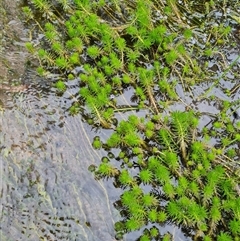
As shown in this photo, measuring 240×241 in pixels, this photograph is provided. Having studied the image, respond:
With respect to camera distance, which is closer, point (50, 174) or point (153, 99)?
point (50, 174)

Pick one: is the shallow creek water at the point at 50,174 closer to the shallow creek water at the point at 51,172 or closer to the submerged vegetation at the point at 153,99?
the shallow creek water at the point at 51,172

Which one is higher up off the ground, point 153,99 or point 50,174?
point 153,99

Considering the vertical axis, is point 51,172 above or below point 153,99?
below

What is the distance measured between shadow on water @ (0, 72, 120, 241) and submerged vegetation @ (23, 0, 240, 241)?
18 centimetres

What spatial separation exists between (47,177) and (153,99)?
1.69 m

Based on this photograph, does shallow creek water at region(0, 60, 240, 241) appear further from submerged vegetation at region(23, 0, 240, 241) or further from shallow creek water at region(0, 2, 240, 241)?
submerged vegetation at region(23, 0, 240, 241)

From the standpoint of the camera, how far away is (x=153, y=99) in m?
5.01

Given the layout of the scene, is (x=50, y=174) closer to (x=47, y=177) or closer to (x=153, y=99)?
(x=47, y=177)

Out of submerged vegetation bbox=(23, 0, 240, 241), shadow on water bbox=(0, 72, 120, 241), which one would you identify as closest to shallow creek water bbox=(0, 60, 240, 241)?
shadow on water bbox=(0, 72, 120, 241)

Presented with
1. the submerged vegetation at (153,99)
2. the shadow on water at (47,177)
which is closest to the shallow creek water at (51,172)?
the shadow on water at (47,177)

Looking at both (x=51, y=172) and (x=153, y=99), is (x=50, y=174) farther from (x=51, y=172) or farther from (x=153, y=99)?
(x=153, y=99)

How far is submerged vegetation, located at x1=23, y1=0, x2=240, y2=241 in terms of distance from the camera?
13.6 ft

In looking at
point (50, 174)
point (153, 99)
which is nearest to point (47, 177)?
point (50, 174)

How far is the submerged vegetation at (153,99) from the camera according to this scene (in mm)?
4141
